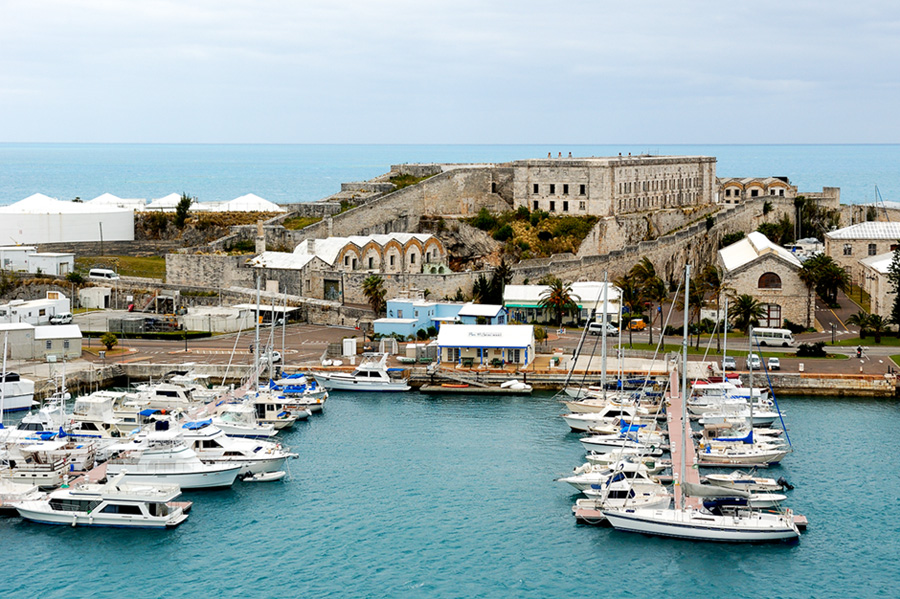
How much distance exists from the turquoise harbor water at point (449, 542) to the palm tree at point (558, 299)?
2068 centimetres

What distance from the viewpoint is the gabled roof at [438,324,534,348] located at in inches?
2373

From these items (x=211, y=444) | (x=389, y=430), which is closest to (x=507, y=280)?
(x=389, y=430)

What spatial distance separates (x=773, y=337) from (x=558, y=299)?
12.2 m

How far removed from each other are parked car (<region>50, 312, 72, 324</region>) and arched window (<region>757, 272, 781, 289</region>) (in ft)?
130

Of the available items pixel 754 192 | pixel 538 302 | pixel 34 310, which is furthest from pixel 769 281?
pixel 34 310

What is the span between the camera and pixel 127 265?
82.2 meters

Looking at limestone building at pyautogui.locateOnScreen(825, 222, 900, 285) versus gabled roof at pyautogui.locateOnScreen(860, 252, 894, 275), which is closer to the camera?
gabled roof at pyautogui.locateOnScreen(860, 252, 894, 275)

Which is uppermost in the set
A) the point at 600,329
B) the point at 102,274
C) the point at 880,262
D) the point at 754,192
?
the point at 754,192

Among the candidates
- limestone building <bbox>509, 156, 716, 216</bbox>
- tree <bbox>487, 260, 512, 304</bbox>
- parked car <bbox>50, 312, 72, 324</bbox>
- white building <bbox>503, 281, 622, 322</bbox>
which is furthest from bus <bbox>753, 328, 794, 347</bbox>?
parked car <bbox>50, 312, 72, 324</bbox>

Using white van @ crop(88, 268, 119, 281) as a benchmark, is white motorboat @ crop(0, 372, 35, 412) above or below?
below

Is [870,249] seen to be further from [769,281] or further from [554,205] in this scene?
[554,205]

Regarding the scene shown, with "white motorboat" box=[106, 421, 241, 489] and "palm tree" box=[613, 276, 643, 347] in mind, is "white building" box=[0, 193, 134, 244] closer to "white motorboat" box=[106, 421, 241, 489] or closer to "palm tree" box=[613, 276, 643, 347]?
"palm tree" box=[613, 276, 643, 347]

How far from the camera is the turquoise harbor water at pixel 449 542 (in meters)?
33.9

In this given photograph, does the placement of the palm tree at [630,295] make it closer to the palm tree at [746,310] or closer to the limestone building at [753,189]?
the palm tree at [746,310]
